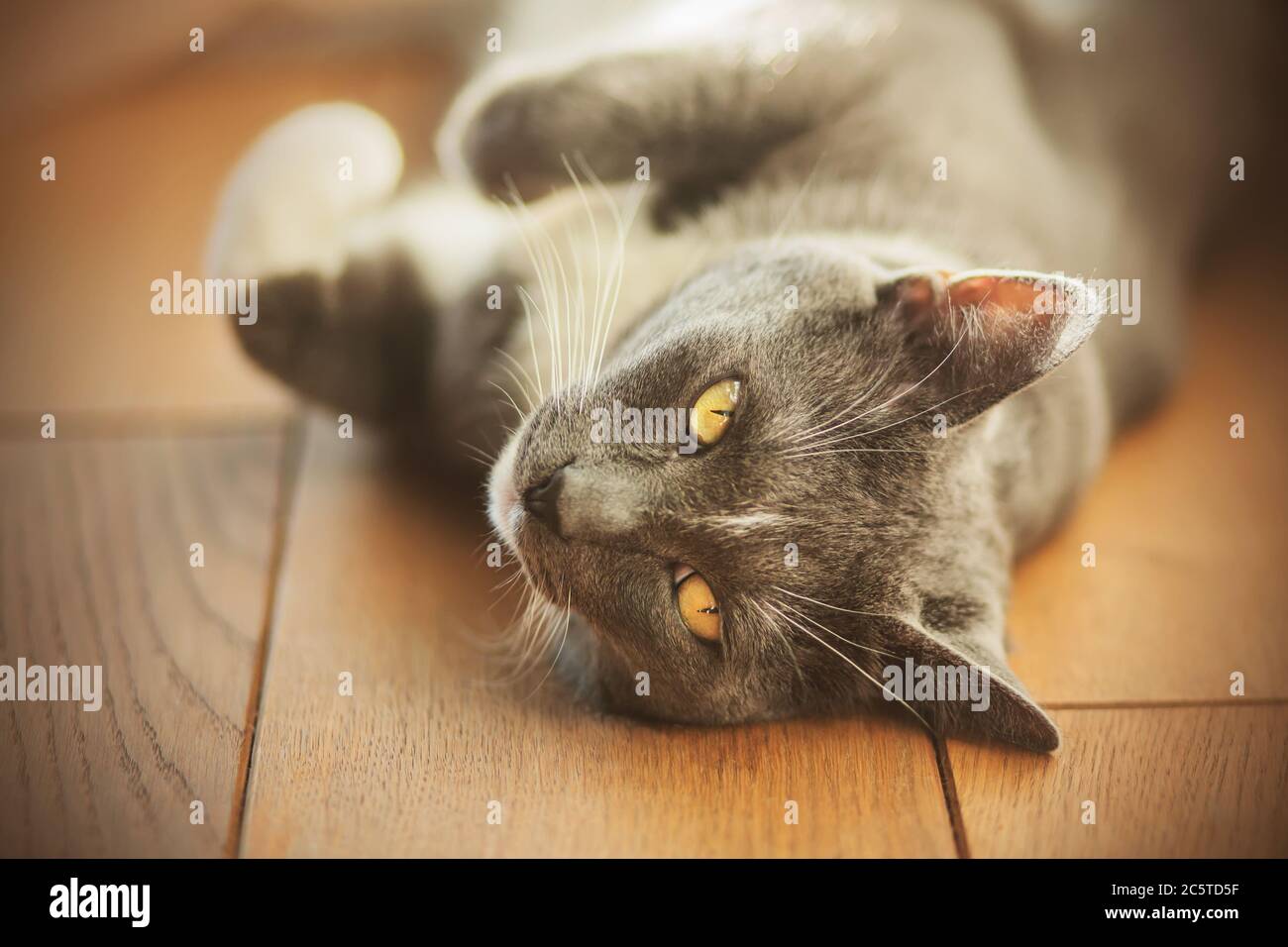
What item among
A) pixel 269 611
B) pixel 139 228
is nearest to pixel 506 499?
pixel 269 611

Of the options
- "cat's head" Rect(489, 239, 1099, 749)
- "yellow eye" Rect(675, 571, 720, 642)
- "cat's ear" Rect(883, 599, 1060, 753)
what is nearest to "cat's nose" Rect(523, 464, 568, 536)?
"cat's head" Rect(489, 239, 1099, 749)

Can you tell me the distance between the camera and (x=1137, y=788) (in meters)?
1.03

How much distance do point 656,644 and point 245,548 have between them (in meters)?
0.51

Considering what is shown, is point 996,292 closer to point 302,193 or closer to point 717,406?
point 717,406

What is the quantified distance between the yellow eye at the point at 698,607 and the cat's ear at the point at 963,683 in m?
0.15

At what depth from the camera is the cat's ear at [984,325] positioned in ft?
3.05

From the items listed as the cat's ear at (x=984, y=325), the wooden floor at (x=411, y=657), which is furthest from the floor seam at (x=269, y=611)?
the cat's ear at (x=984, y=325)

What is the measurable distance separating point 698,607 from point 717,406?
168 millimetres

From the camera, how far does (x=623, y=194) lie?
131 centimetres

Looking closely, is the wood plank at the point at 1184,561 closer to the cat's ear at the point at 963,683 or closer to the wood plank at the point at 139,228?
the cat's ear at the point at 963,683

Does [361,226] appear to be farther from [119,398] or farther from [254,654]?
[254,654]

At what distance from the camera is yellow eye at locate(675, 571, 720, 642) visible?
3.26 ft

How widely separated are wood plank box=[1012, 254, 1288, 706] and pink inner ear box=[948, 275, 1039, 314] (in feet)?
1.24

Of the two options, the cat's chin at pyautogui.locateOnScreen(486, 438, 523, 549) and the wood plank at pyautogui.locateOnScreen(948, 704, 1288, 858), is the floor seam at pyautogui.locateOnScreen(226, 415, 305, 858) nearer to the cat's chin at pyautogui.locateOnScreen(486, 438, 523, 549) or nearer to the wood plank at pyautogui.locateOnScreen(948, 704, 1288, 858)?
the cat's chin at pyautogui.locateOnScreen(486, 438, 523, 549)
